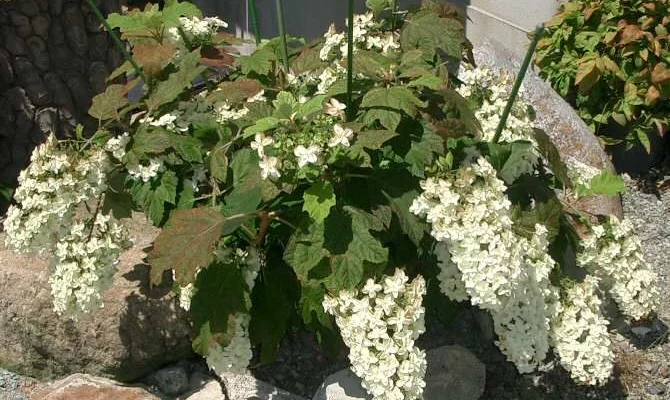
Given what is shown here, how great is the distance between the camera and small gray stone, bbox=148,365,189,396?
127 inches

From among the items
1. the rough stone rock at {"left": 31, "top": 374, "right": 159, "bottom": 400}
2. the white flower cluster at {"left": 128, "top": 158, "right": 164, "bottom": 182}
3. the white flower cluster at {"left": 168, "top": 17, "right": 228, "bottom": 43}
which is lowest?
the rough stone rock at {"left": 31, "top": 374, "right": 159, "bottom": 400}

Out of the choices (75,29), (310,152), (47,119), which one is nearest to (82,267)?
(310,152)

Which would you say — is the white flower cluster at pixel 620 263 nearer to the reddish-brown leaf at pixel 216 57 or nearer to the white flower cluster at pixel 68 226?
the reddish-brown leaf at pixel 216 57

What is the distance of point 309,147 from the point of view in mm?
2072

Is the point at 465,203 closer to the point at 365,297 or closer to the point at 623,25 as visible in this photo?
the point at 365,297

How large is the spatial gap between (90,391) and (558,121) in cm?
232

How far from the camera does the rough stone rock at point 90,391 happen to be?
299 cm

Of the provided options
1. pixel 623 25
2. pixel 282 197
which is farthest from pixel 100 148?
pixel 623 25

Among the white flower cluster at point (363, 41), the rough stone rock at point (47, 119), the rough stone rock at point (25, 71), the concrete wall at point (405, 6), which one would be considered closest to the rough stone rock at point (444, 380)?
the white flower cluster at point (363, 41)

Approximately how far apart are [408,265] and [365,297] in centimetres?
33

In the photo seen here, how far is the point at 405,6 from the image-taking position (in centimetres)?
Answer: 575

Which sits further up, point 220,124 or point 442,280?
point 220,124

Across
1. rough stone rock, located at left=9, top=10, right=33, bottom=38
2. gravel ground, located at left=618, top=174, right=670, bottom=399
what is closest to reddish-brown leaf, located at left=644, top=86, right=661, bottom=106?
gravel ground, located at left=618, top=174, right=670, bottom=399

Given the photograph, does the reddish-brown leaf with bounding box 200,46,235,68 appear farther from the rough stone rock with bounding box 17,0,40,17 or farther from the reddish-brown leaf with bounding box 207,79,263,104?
the rough stone rock with bounding box 17,0,40,17
